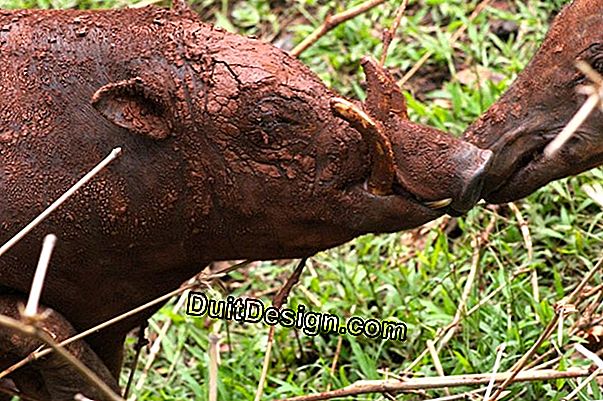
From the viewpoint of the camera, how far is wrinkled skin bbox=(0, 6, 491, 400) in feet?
9.85

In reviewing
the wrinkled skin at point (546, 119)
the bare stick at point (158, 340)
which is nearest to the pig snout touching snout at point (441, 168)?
the wrinkled skin at point (546, 119)

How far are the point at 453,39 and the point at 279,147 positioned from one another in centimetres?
279

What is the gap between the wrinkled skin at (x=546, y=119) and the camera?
325 centimetres

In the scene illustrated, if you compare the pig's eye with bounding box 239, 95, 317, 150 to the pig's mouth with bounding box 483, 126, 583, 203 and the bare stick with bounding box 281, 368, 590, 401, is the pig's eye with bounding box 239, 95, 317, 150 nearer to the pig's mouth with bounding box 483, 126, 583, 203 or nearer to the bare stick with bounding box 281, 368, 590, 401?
the pig's mouth with bounding box 483, 126, 583, 203

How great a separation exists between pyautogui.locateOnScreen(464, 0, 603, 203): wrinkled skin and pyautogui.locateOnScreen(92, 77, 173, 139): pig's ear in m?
0.77

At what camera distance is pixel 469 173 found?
299 cm

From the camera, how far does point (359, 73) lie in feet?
18.7

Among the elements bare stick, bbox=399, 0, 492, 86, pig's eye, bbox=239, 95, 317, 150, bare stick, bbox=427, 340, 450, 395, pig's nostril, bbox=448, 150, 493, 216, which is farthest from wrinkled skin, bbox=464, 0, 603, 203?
bare stick, bbox=399, 0, 492, 86

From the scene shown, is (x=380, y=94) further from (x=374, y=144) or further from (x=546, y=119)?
(x=546, y=119)

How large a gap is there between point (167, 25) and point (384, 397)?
4.63 feet

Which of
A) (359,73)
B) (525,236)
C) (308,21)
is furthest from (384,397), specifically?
(308,21)

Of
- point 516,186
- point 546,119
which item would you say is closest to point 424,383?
point 516,186

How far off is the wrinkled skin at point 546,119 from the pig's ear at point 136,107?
2.53 ft

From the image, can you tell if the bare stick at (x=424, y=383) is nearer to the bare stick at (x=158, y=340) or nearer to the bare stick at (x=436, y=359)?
the bare stick at (x=436, y=359)
